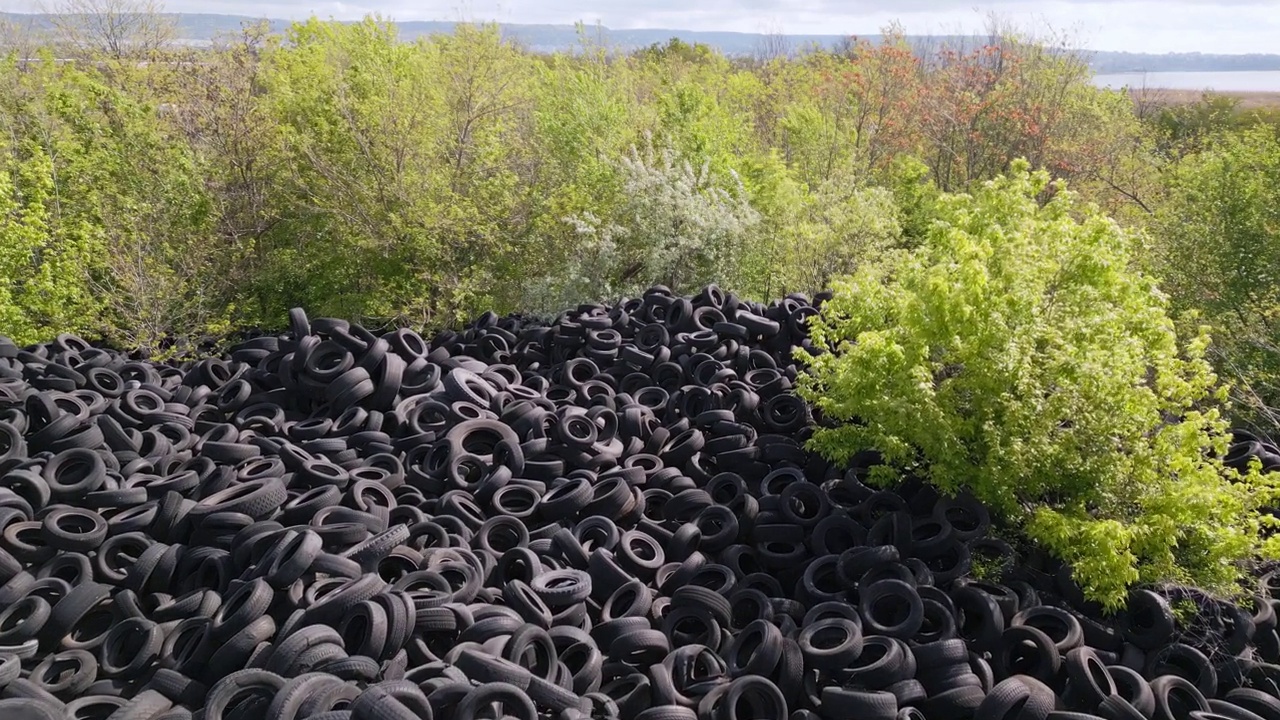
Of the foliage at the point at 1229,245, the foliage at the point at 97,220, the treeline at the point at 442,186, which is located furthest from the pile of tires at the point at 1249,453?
the foliage at the point at 97,220

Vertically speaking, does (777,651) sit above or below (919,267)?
below

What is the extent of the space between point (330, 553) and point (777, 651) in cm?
425

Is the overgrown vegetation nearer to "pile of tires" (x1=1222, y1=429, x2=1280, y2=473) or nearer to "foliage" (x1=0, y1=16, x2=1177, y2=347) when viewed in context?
"foliage" (x1=0, y1=16, x2=1177, y2=347)

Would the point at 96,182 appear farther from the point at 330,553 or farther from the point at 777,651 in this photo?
the point at 777,651

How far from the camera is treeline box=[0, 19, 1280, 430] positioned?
1814cm

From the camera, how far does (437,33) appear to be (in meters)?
35.6

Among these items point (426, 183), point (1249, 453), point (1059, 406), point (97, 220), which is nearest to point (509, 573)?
point (1059, 406)

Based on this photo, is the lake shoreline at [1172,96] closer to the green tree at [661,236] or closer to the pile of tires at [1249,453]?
the green tree at [661,236]

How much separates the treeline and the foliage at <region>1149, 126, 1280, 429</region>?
7 cm

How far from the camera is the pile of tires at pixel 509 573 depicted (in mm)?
6652

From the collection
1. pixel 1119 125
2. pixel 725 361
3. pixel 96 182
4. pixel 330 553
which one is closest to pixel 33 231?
pixel 96 182

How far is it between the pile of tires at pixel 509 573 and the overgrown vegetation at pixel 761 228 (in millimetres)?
822

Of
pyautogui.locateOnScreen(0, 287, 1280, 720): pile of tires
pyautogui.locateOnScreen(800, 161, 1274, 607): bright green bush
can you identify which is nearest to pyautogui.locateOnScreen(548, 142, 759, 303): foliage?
pyautogui.locateOnScreen(0, 287, 1280, 720): pile of tires

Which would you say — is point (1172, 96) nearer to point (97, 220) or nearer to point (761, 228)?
point (761, 228)
